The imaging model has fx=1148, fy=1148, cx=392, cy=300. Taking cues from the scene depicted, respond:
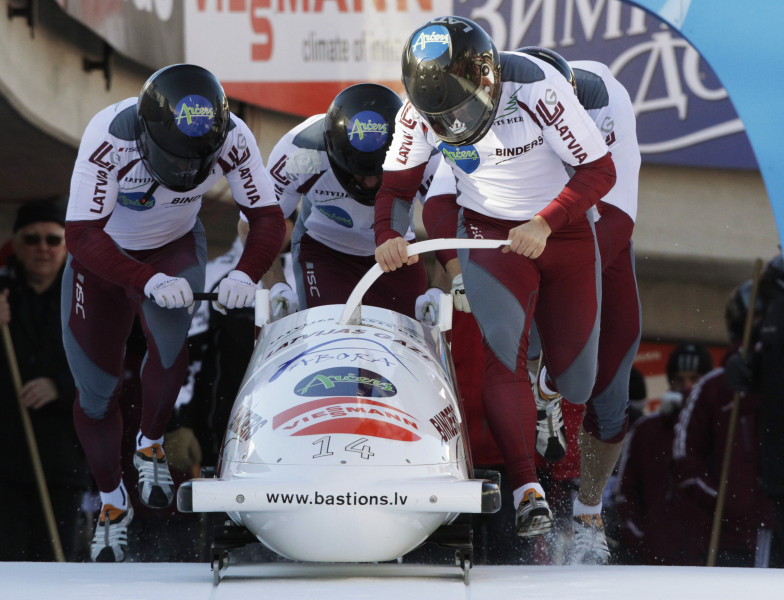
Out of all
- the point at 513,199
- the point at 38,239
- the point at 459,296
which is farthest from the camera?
the point at 38,239

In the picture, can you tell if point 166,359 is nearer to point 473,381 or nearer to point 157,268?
point 157,268

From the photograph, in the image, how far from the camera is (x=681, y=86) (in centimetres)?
501

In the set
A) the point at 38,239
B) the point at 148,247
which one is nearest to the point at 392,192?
the point at 148,247

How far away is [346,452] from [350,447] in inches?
0.6

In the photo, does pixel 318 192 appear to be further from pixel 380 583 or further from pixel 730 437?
pixel 730 437

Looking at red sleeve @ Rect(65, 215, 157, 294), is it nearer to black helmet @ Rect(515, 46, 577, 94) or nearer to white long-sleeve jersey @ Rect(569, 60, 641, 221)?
black helmet @ Rect(515, 46, 577, 94)

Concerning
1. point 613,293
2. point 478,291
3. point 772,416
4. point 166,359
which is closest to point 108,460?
point 166,359

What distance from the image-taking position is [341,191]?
4.07 m

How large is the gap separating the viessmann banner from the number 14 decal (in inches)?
106

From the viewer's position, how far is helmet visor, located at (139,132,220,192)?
3545 millimetres

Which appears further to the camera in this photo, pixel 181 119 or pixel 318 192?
pixel 318 192

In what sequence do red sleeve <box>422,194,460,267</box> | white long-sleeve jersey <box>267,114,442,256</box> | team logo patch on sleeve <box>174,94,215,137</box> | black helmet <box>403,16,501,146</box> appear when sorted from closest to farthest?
black helmet <box>403,16,501,146</box>
team logo patch on sleeve <box>174,94,215,137</box>
red sleeve <box>422,194,460,267</box>
white long-sleeve jersey <box>267,114,442,256</box>

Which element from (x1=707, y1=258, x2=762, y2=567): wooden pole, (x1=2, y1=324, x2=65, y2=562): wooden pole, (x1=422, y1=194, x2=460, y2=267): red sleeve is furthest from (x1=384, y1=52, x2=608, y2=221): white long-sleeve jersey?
(x1=2, y1=324, x2=65, y2=562): wooden pole

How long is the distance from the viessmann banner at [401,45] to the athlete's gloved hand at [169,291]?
1.65 metres
